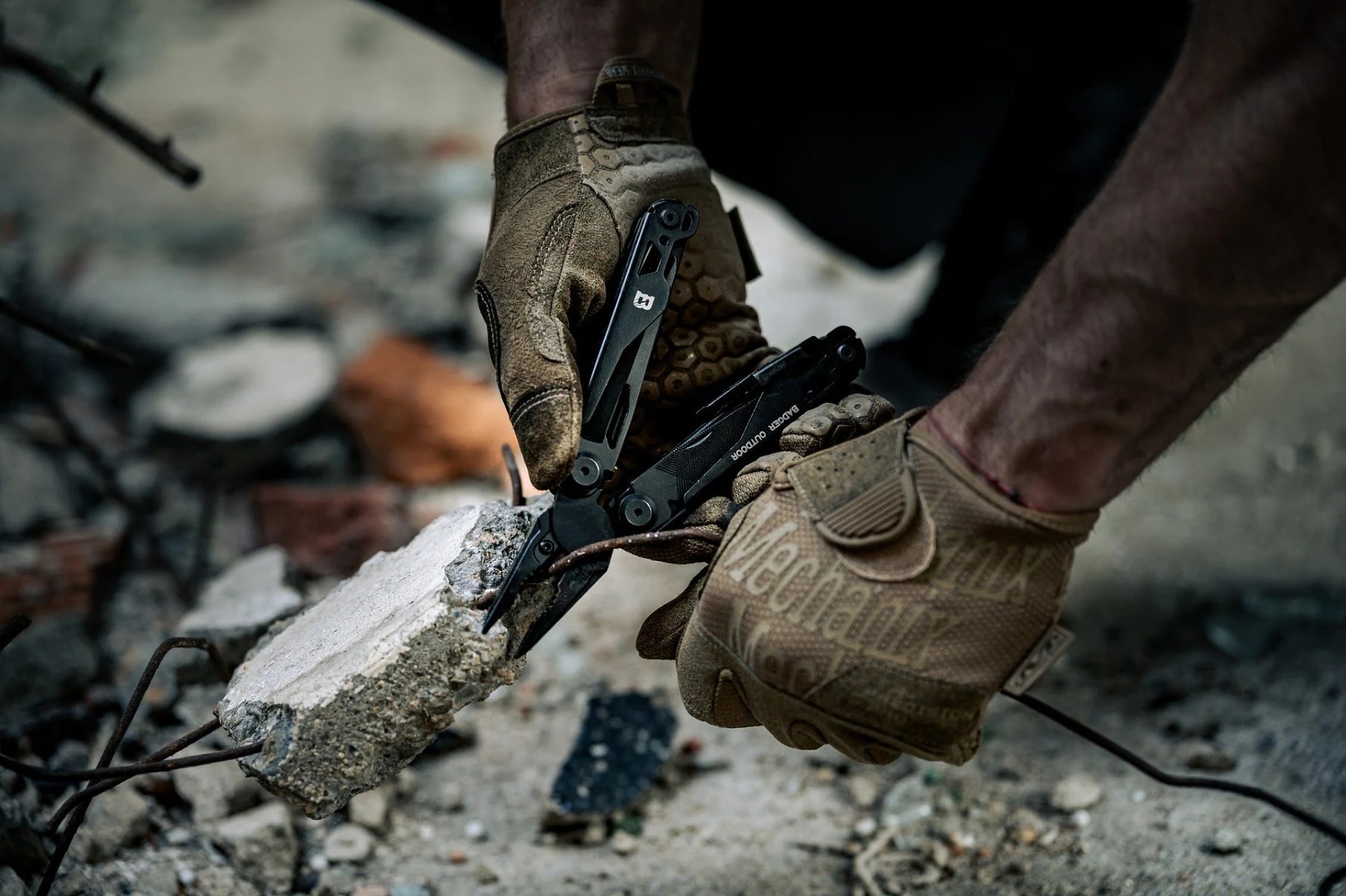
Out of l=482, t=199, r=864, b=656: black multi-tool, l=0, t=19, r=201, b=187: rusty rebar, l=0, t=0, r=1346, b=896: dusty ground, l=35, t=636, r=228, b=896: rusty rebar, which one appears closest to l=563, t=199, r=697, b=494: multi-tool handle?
l=482, t=199, r=864, b=656: black multi-tool

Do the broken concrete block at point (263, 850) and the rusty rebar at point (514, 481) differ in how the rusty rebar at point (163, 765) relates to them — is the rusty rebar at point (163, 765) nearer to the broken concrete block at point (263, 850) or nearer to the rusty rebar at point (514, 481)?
the broken concrete block at point (263, 850)

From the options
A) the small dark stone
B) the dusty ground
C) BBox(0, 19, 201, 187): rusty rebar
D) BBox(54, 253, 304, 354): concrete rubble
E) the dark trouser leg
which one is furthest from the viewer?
BBox(54, 253, 304, 354): concrete rubble

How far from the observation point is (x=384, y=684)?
3.88 feet

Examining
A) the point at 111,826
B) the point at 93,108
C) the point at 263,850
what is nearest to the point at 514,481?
the point at 263,850

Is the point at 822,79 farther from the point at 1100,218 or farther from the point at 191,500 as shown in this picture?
the point at 191,500

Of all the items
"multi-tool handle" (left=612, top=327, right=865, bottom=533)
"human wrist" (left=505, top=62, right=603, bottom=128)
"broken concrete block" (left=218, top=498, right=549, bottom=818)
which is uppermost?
"human wrist" (left=505, top=62, right=603, bottom=128)

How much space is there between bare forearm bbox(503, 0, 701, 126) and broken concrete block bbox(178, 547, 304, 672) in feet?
3.13

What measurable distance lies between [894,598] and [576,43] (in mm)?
911

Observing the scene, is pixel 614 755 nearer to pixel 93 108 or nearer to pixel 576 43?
pixel 576 43

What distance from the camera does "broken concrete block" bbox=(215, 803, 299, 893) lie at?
4.76 ft

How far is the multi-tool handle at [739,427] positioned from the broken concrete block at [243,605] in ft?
2.58

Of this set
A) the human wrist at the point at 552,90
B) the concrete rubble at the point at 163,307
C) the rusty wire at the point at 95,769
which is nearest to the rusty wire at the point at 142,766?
the rusty wire at the point at 95,769

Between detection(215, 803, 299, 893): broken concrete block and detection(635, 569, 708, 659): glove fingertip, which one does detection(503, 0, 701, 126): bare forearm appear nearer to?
detection(635, 569, 708, 659): glove fingertip

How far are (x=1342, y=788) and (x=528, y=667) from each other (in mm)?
1479
